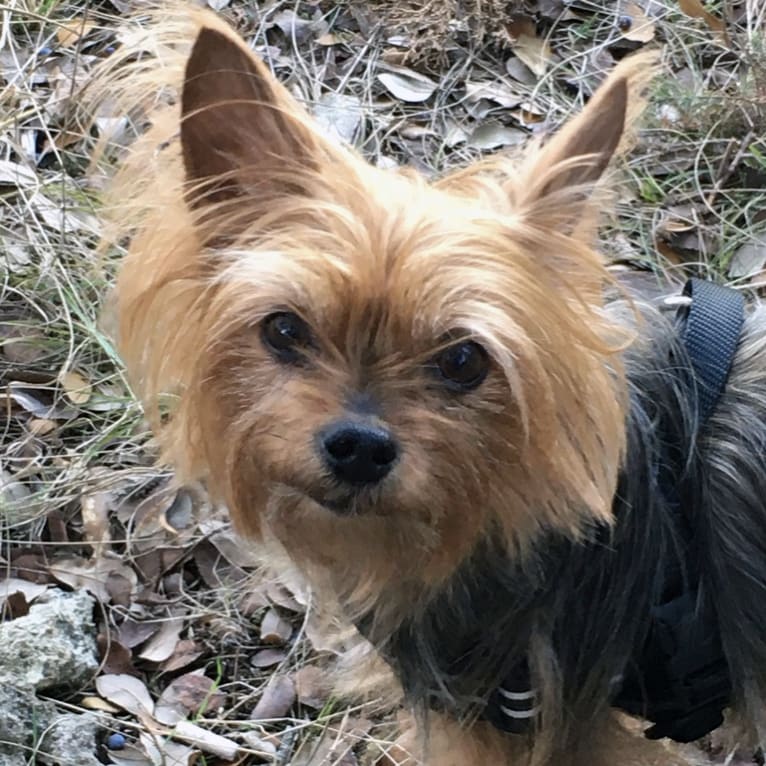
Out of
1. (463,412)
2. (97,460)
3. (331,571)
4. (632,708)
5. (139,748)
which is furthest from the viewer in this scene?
(97,460)

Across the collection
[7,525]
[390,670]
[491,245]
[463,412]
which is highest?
[491,245]

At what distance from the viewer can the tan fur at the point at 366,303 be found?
166cm

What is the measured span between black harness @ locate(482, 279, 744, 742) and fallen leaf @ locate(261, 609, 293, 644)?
2.90ft

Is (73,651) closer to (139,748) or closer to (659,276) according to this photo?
(139,748)

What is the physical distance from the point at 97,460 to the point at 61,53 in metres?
1.56

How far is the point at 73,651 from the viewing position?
267cm

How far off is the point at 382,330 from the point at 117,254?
4.10ft

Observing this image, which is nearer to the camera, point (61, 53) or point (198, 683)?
point (198, 683)

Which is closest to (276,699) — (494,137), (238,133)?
(238,133)

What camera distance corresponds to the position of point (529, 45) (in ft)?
13.3

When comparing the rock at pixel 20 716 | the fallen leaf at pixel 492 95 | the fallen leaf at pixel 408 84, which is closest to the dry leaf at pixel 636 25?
the fallen leaf at pixel 492 95

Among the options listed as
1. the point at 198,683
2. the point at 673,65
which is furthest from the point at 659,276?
the point at 198,683

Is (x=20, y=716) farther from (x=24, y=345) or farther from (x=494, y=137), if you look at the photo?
(x=494, y=137)

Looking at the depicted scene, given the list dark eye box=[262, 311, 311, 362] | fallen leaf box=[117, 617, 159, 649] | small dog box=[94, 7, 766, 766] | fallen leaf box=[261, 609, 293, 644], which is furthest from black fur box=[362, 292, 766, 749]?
fallen leaf box=[117, 617, 159, 649]
